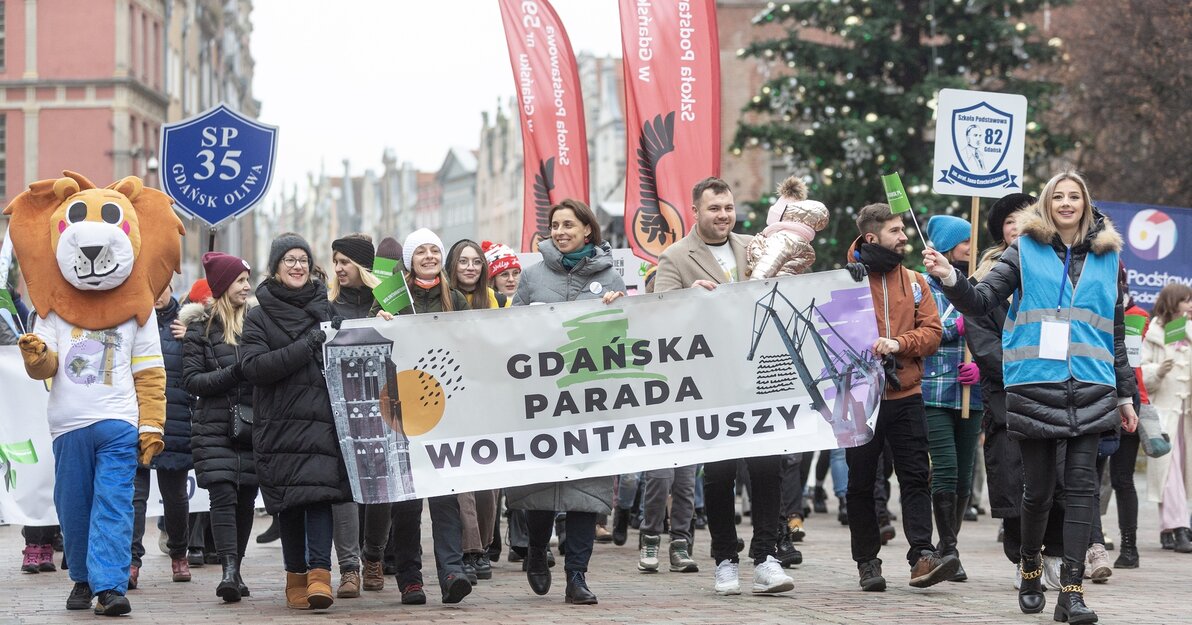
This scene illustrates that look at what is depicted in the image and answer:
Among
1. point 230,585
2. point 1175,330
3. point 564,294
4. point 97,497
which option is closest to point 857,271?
point 564,294

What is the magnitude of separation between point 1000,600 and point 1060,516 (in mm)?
533

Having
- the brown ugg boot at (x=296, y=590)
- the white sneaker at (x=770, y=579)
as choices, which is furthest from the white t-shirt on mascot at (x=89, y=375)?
the white sneaker at (x=770, y=579)

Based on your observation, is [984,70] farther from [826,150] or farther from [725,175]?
[725,175]

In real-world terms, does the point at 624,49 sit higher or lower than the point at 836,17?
lower

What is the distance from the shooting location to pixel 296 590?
832 cm

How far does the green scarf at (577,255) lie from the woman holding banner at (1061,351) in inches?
73.4

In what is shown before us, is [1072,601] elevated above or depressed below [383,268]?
below

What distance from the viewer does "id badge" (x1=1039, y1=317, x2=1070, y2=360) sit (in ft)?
25.3

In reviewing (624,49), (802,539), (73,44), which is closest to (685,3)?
(624,49)

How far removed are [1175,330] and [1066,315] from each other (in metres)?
5.19

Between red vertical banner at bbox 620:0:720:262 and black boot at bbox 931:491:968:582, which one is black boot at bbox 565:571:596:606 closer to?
black boot at bbox 931:491:968:582

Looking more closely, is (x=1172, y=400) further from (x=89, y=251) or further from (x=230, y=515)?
(x=89, y=251)

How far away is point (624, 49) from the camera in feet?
44.3

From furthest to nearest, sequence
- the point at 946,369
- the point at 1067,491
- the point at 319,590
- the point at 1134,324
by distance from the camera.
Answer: the point at 1134,324 < the point at 946,369 < the point at 319,590 < the point at 1067,491
